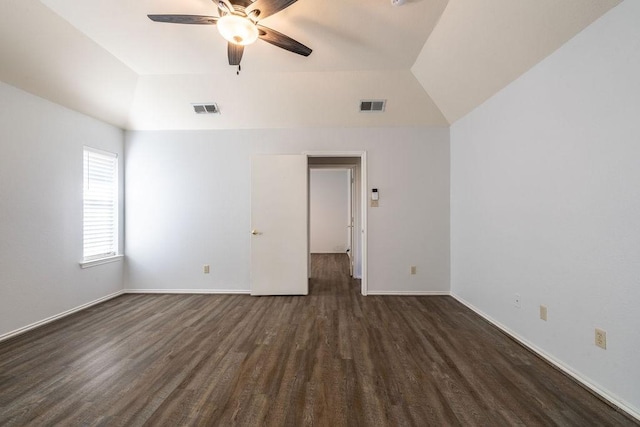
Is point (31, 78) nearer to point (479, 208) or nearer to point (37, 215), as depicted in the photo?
point (37, 215)

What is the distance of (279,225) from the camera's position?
12.3 feet

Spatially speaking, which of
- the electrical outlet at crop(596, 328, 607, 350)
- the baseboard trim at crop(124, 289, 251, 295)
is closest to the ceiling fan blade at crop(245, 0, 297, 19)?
the electrical outlet at crop(596, 328, 607, 350)

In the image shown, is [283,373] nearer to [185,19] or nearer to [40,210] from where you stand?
[185,19]

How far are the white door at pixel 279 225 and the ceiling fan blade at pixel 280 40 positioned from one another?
170cm

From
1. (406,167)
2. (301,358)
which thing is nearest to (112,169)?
(301,358)

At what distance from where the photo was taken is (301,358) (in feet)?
7.00

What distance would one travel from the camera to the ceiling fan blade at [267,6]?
163 centimetres

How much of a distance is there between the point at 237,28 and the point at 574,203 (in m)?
2.72

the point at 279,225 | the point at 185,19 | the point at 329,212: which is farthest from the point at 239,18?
the point at 329,212

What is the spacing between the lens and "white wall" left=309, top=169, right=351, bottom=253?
7594mm

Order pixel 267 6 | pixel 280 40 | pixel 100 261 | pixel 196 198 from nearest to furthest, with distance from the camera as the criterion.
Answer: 1. pixel 267 6
2. pixel 280 40
3. pixel 100 261
4. pixel 196 198

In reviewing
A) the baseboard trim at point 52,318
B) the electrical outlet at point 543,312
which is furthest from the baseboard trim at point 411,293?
the baseboard trim at point 52,318

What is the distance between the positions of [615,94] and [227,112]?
3.79 meters

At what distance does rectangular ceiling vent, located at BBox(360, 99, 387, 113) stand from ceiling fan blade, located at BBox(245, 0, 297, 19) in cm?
192
